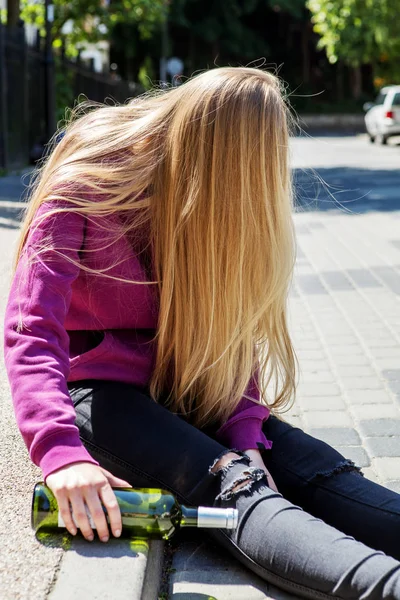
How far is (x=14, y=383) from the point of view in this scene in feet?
7.38

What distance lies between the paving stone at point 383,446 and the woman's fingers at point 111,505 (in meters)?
1.36

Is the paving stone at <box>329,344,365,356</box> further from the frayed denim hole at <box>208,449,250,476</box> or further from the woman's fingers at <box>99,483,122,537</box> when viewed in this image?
the woman's fingers at <box>99,483,122,537</box>

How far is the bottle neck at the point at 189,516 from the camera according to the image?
88.8 inches

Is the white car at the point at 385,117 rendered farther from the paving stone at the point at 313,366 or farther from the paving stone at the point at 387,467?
the paving stone at the point at 387,467

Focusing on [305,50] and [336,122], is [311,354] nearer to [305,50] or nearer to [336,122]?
[336,122]

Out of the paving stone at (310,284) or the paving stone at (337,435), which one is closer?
the paving stone at (337,435)

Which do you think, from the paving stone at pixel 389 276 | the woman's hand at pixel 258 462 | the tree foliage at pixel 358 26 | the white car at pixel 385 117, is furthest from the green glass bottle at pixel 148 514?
the tree foliage at pixel 358 26

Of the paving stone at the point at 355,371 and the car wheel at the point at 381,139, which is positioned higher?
the paving stone at the point at 355,371

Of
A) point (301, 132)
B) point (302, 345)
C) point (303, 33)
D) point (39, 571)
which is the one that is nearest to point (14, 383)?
point (39, 571)

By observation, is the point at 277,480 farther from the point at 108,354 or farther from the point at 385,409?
the point at 385,409

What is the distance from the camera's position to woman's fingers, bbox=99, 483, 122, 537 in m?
2.10

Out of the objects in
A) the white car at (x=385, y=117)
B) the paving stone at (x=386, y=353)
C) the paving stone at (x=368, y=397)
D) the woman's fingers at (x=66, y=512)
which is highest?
the woman's fingers at (x=66, y=512)

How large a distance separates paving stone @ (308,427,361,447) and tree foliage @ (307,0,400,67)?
35560 mm

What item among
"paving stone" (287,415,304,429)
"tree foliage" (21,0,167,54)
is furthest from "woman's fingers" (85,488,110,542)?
"tree foliage" (21,0,167,54)
